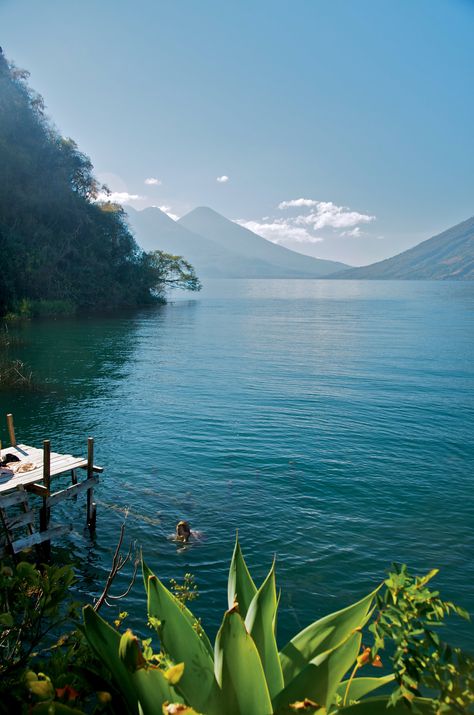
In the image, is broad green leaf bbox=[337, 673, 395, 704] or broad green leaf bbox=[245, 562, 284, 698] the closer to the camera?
broad green leaf bbox=[337, 673, 395, 704]

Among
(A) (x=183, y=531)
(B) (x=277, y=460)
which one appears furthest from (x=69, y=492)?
(B) (x=277, y=460)

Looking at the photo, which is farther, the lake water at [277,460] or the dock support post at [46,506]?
the lake water at [277,460]

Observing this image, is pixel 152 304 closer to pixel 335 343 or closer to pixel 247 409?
pixel 335 343

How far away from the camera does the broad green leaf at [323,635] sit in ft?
12.8

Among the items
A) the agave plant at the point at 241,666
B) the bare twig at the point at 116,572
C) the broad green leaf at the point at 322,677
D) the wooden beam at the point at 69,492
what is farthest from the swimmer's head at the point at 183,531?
the broad green leaf at the point at 322,677

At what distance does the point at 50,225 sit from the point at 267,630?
8505 cm

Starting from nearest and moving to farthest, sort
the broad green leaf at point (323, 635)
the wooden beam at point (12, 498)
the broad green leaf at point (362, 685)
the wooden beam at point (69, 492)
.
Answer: the broad green leaf at point (362, 685)
the broad green leaf at point (323, 635)
the wooden beam at point (12, 498)
the wooden beam at point (69, 492)

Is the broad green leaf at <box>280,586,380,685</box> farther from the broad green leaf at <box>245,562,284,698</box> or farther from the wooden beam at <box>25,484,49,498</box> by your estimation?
the wooden beam at <box>25,484,49,498</box>

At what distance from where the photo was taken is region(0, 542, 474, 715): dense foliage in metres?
2.78

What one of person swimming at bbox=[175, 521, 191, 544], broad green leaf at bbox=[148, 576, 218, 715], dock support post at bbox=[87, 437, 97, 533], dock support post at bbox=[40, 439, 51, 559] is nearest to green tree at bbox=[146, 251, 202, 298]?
dock support post at bbox=[87, 437, 97, 533]

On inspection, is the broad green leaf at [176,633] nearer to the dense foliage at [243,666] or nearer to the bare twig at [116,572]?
the dense foliage at [243,666]

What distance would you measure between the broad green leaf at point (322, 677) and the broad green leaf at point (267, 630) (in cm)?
26

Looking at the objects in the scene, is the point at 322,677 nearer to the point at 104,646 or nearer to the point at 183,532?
the point at 104,646

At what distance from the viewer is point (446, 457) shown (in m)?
20.2
